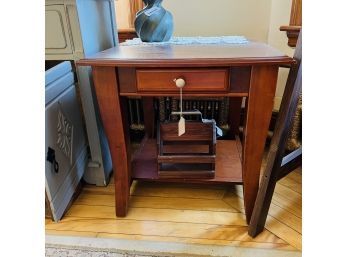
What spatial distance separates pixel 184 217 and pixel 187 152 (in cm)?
25

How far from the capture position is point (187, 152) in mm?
987

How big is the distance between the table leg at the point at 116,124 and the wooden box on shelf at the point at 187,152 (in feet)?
0.47

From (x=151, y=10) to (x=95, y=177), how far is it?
2.49 ft

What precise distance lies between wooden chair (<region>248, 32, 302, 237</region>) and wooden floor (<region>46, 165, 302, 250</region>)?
8cm

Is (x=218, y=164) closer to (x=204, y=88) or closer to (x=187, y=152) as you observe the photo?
(x=187, y=152)

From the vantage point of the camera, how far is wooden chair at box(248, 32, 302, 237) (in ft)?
2.15

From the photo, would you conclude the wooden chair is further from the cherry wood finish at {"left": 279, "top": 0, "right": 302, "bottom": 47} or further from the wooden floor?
the cherry wood finish at {"left": 279, "top": 0, "right": 302, "bottom": 47}

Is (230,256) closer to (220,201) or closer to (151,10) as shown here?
(220,201)

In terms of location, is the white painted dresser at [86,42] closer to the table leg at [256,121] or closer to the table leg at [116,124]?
the table leg at [116,124]

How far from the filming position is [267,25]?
1.30 m

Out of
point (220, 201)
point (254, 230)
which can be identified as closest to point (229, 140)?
point (220, 201)

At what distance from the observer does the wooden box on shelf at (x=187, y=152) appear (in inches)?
36.7

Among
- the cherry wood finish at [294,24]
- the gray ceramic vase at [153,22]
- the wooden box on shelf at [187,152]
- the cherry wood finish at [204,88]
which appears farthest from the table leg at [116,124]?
the cherry wood finish at [294,24]

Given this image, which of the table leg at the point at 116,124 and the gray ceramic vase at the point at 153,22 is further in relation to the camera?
the gray ceramic vase at the point at 153,22
